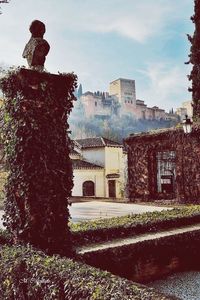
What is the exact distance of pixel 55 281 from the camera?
381cm

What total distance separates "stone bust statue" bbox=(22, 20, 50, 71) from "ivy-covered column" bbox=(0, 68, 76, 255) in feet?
0.82

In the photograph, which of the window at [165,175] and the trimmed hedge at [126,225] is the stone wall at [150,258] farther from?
the window at [165,175]

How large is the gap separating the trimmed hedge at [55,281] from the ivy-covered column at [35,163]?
0.60m

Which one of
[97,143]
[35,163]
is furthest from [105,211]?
[97,143]

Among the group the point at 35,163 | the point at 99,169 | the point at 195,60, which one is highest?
the point at 195,60

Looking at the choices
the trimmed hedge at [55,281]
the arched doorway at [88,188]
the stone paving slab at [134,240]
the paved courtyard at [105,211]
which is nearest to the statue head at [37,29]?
the trimmed hedge at [55,281]

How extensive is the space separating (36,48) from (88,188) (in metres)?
29.9

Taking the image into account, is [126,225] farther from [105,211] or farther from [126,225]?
[105,211]

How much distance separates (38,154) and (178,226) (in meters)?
5.41

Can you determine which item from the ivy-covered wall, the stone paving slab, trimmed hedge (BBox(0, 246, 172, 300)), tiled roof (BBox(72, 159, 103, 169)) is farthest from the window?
trimmed hedge (BBox(0, 246, 172, 300))

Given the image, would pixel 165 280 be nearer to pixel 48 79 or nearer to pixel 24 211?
pixel 24 211

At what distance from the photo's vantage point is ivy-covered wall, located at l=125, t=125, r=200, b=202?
57.5ft

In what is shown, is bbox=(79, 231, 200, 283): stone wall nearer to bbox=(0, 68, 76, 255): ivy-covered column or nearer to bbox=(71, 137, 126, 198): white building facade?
bbox=(0, 68, 76, 255): ivy-covered column

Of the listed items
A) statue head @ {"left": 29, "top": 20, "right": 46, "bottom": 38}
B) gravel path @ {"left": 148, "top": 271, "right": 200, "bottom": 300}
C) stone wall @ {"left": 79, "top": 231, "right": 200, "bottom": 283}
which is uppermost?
statue head @ {"left": 29, "top": 20, "right": 46, "bottom": 38}
